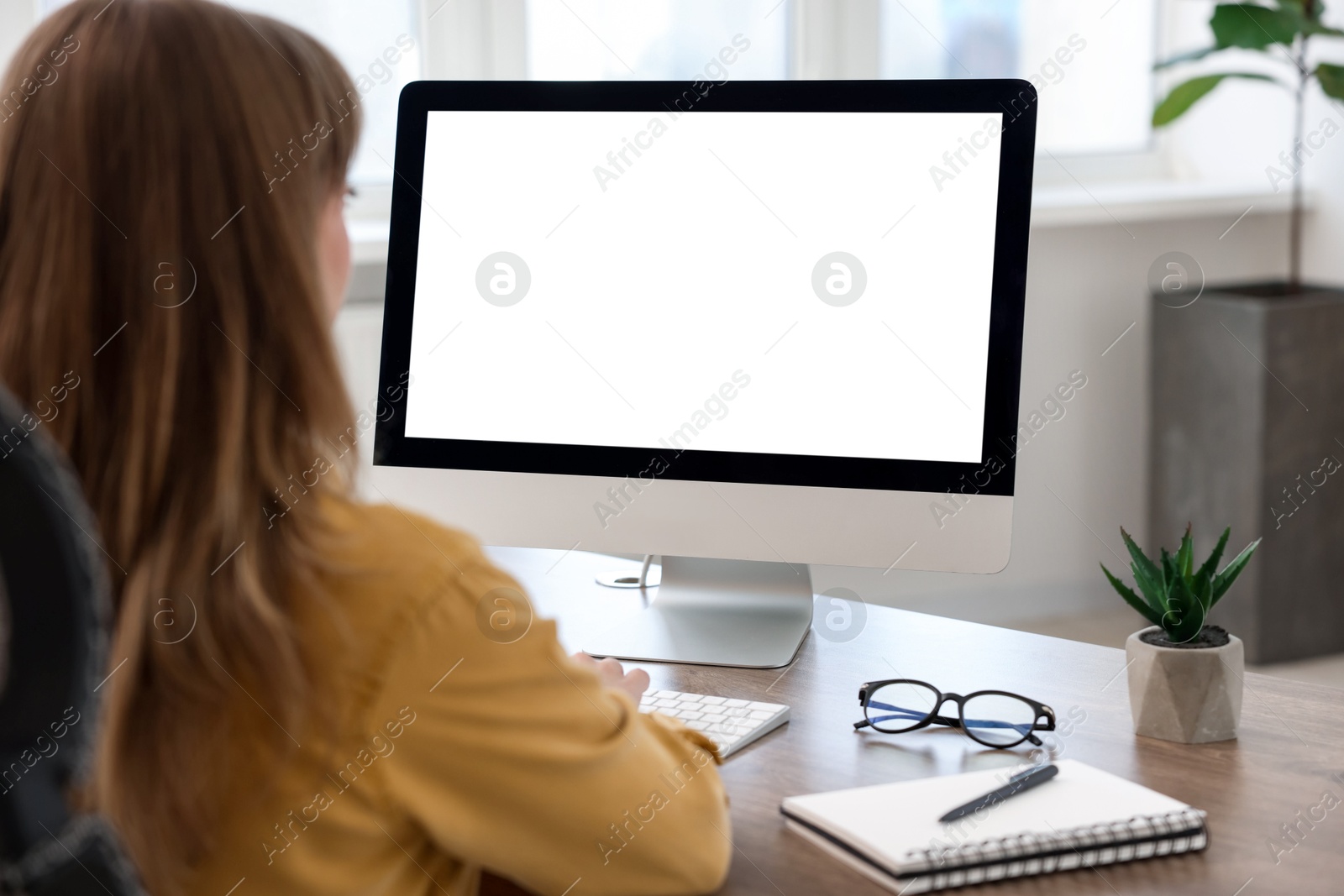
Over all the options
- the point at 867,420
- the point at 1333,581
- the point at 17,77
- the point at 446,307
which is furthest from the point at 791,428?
the point at 1333,581

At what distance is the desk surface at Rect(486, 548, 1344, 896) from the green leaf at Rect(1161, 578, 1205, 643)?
0.25 ft

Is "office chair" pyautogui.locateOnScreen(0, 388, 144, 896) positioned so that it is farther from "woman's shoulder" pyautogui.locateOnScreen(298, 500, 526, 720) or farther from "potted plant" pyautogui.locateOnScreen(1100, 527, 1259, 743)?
"potted plant" pyautogui.locateOnScreen(1100, 527, 1259, 743)

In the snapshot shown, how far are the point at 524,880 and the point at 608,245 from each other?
61 centimetres

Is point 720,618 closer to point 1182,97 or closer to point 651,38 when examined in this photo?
point 651,38

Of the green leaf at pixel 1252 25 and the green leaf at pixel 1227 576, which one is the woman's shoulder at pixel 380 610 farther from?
the green leaf at pixel 1252 25

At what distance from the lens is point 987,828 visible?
745 millimetres

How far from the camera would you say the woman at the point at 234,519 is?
2.02 feet

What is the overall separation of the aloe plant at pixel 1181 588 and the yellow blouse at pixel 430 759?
417 millimetres

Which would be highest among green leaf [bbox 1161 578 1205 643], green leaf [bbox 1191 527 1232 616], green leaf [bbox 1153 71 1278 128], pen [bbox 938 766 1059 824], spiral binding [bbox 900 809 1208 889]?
green leaf [bbox 1153 71 1278 128]

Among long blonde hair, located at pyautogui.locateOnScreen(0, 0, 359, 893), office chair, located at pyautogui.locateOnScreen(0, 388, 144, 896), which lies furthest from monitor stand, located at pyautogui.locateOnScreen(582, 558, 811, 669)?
office chair, located at pyautogui.locateOnScreen(0, 388, 144, 896)

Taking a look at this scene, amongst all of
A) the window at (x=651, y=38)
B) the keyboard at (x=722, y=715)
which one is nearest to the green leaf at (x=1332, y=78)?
the window at (x=651, y=38)

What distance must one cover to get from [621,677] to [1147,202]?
2388 millimetres

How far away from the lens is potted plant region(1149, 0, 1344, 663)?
2684mm

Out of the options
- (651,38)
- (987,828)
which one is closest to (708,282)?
(987,828)
